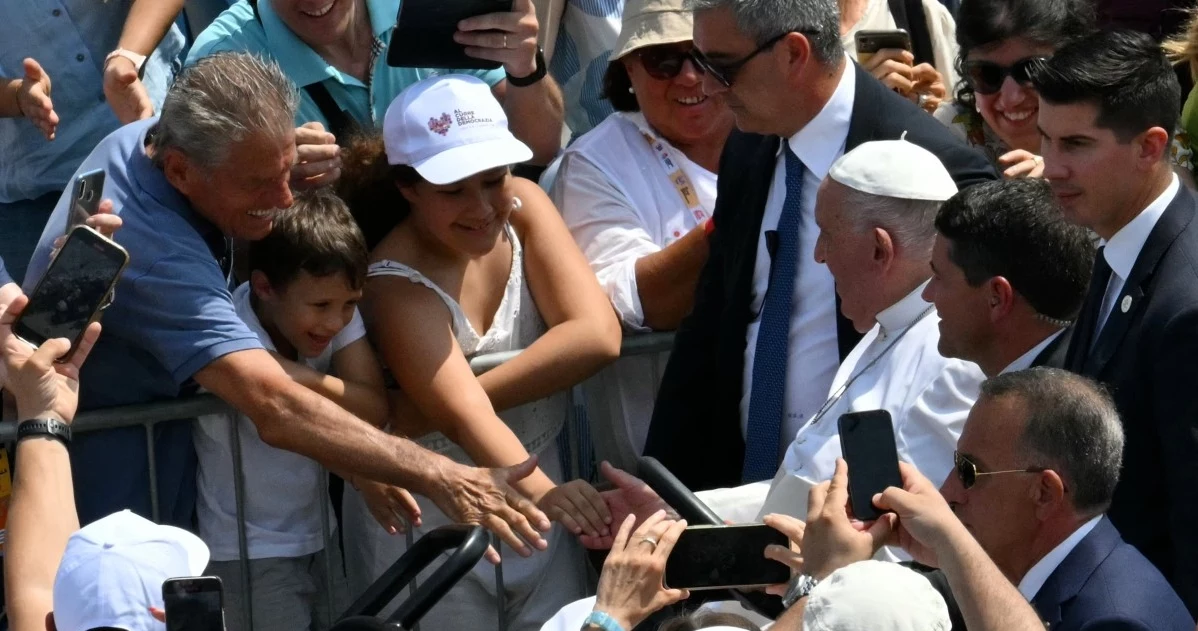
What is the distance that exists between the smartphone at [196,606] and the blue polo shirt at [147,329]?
1370 millimetres

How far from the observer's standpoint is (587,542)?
4398 mm

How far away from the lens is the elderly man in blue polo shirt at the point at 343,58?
516cm

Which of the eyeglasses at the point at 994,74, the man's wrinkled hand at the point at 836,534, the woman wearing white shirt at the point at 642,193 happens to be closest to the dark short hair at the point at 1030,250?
the man's wrinkled hand at the point at 836,534

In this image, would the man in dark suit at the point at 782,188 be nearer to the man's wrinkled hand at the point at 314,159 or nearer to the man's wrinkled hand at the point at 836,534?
the man's wrinkled hand at the point at 314,159

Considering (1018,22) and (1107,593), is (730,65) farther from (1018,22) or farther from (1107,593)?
(1107,593)

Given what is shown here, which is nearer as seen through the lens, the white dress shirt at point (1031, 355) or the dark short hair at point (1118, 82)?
the dark short hair at point (1118, 82)

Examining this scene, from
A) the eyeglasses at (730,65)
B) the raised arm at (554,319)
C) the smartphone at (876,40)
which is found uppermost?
the eyeglasses at (730,65)

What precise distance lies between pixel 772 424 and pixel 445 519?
0.98 meters

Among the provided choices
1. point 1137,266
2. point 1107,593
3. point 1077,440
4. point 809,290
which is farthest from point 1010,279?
point 1107,593

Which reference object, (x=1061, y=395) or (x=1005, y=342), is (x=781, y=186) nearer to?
(x=1005, y=342)

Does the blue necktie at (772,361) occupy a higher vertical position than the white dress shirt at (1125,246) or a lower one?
lower

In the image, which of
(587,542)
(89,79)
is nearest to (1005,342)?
(587,542)

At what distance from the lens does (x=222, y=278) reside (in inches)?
174

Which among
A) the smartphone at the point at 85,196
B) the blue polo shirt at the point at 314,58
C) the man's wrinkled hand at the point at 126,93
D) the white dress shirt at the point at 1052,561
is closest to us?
the white dress shirt at the point at 1052,561
